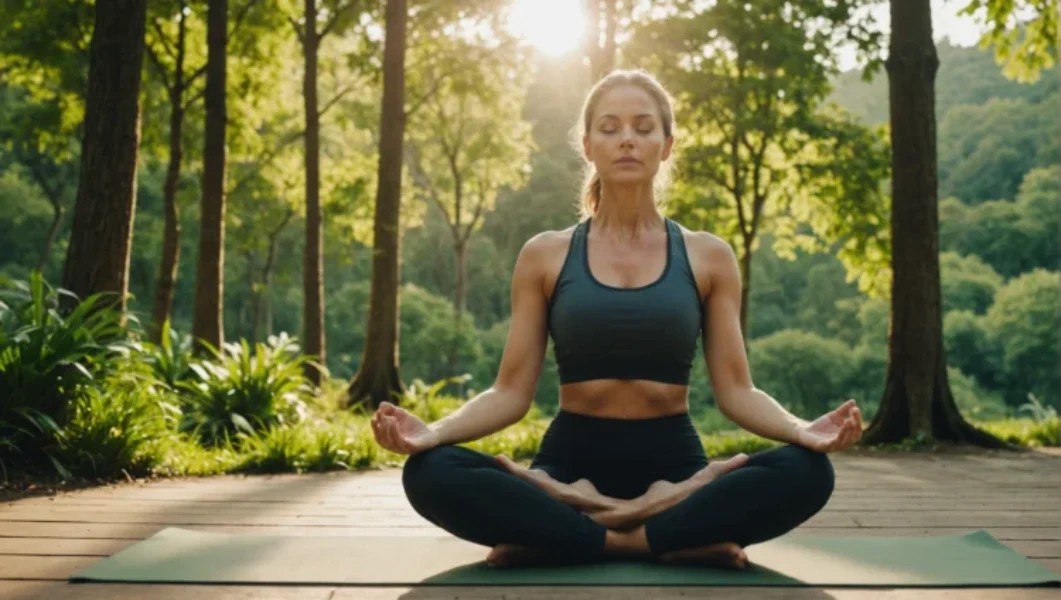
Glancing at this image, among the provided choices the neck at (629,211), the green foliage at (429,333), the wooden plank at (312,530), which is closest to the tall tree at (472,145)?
the green foliage at (429,333)

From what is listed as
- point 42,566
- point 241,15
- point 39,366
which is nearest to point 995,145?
point 241,15

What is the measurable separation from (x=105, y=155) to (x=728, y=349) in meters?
4.84

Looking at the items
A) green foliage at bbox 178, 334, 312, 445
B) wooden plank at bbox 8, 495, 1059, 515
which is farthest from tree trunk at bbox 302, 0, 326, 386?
wooden plank at bbox 8, 495, 1059, 515

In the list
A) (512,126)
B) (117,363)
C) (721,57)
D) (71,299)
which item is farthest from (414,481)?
(512,126)

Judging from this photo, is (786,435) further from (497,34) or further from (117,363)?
(497,34)

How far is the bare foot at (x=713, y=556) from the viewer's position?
2818 millimetres

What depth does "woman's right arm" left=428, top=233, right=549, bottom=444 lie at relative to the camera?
9.77 ft

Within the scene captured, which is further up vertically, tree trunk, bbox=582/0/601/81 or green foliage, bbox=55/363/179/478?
tree trunk, bbox=582/0/601/81

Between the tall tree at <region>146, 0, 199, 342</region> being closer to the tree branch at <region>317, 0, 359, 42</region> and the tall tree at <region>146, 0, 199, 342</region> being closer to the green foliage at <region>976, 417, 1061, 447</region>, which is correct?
the tree branch at <region>317, 0, 359, 42</region>

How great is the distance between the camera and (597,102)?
10.6ft

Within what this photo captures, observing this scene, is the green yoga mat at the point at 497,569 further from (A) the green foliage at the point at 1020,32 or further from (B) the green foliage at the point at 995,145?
(B) the green foliage at the point at 995,145

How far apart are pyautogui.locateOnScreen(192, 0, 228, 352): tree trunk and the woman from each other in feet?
28.2

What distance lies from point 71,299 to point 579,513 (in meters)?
4.74

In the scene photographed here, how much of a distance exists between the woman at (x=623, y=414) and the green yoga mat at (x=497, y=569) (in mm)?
129
